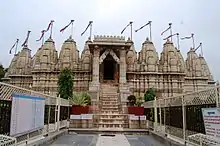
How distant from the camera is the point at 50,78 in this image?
A: 26.4 metres

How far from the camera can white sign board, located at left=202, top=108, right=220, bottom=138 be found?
385 cm

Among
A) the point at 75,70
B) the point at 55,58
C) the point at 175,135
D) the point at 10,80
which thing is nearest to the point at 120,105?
the point at 175,135

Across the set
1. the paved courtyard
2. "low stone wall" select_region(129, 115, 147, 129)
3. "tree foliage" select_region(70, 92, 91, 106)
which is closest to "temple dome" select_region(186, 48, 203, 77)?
"tree foliage" select_region(70, 92, 91, 106)

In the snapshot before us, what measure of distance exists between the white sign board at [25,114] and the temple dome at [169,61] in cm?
2185

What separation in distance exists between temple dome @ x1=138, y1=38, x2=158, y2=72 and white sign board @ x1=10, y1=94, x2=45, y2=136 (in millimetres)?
20912

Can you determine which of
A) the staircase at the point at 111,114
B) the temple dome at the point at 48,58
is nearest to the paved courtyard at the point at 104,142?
the staircase at the point at 111,114

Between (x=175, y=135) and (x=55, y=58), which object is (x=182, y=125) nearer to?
(x=175, y=135)

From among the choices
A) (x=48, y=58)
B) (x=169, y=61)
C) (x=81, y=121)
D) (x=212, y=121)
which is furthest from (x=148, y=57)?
(x=212, y=121)

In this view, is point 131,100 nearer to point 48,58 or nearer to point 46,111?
point 46,111

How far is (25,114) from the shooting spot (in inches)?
207

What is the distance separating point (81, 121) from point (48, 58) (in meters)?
16.7

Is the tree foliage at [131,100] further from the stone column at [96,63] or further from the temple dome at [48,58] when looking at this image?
the temple dome at [48,58]

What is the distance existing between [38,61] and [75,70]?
523 centimetres

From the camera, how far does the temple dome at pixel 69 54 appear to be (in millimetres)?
27406
